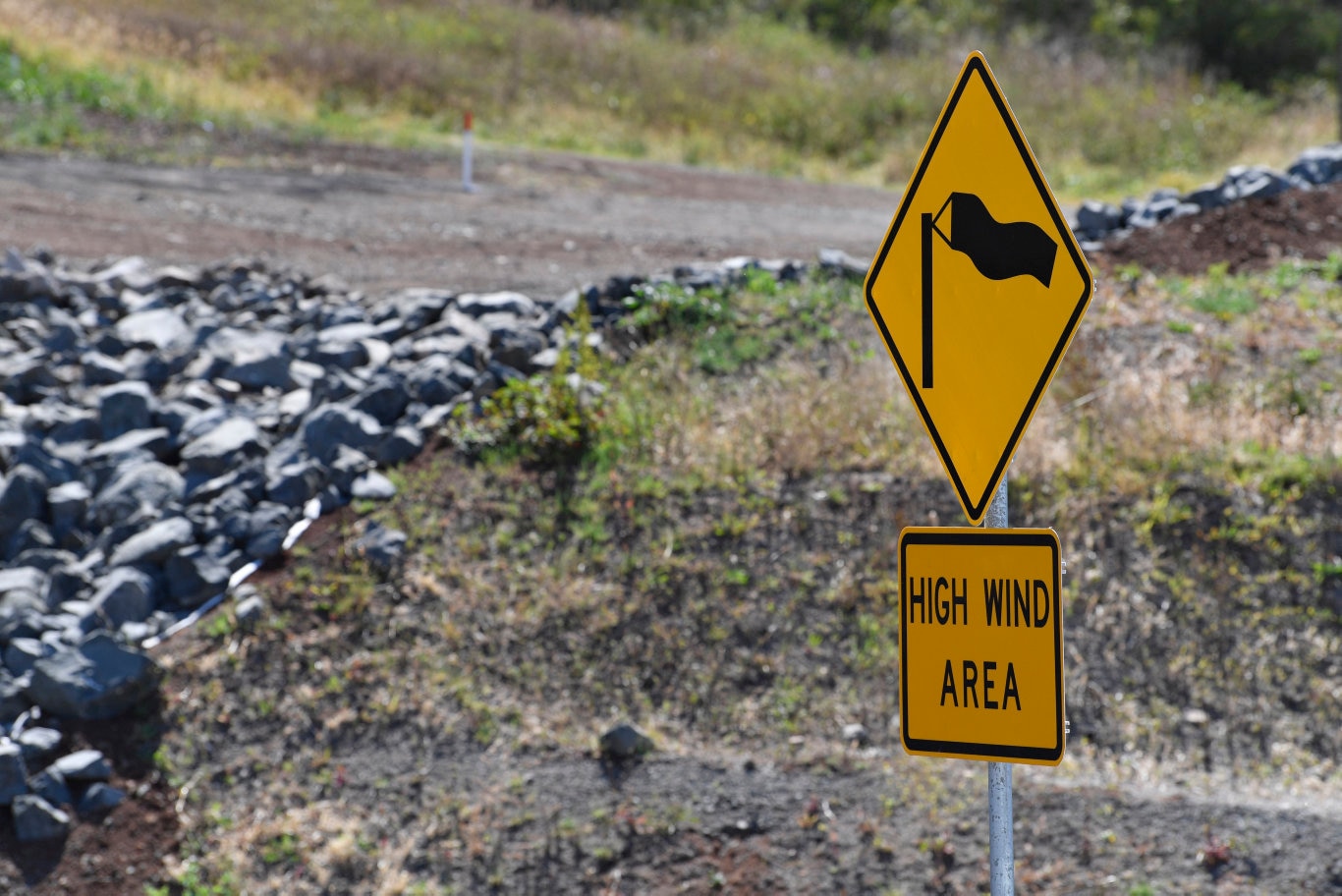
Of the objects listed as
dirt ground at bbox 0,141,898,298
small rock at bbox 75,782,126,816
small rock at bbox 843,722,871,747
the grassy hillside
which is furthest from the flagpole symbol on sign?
dirt ground at bbox 0,141,898,298

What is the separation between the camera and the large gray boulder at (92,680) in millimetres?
6730

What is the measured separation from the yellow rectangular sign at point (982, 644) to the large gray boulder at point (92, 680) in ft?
16.5

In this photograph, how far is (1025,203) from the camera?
3.36 meters

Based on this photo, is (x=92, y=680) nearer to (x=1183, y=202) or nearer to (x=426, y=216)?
(x=426, y=216)

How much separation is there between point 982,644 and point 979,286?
978 mm

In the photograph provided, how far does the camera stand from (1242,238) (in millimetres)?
11109

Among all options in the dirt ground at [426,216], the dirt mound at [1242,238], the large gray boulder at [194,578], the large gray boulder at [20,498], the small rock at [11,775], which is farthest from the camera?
the dirt ground at [426,216]

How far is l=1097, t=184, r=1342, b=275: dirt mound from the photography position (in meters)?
10.7

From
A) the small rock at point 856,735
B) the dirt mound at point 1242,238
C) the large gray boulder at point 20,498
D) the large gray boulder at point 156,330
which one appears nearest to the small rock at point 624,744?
the small rock at point 856,735

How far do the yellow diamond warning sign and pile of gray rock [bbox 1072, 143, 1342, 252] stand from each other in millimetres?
8563

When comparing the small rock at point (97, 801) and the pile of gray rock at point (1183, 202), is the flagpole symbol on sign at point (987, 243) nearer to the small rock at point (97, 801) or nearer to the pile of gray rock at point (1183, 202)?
the small rock at point (97, 801)

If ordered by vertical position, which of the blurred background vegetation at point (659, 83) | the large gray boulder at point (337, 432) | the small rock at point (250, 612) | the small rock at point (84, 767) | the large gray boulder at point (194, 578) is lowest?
the small rock at point (84, 767)

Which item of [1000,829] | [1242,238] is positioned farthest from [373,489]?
[1242,238]

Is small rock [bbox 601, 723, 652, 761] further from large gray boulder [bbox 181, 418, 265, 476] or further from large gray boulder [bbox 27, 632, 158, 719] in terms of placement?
large gray boulder [bbox 181, 418, 265, 476]
